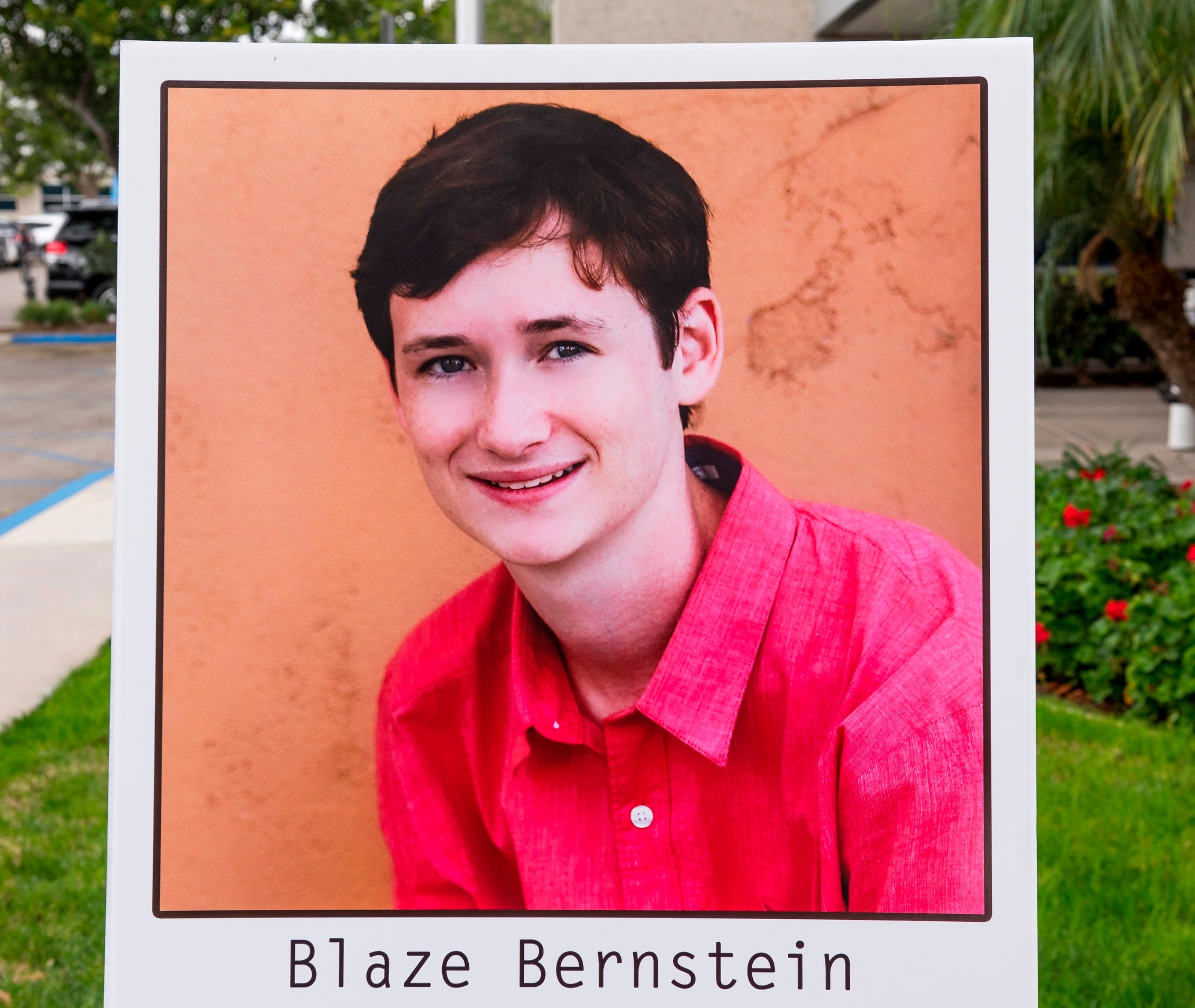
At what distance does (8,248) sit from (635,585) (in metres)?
39.0

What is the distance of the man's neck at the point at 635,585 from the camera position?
164cm

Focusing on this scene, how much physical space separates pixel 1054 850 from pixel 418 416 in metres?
2.61

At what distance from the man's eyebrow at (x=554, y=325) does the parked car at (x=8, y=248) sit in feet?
120

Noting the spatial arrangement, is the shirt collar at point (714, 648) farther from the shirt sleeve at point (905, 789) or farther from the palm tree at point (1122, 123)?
the palm tree at point (1122, 123)

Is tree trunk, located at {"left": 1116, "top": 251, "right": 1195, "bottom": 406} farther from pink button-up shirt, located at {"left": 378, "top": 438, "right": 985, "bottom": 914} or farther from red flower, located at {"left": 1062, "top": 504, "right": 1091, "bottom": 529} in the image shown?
pink button-up shirt, located at {"left": 378, "top": 438, "right": 985, "bottom": 914}

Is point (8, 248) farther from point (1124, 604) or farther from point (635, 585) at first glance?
point (635, 585)

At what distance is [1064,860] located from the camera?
3375 millimetres

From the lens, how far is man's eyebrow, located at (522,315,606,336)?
157 cm

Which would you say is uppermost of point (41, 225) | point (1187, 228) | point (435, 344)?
point (41, 225)

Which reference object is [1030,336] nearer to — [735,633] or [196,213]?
[735,633]

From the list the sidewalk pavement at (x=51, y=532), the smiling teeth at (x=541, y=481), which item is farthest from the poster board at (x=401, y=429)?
the sidewalk pavement at (x=51, y=532)

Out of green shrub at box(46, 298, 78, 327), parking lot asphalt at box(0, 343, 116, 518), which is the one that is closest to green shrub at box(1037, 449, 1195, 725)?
parking lot asphalt at box(0, 343, 116, 518)

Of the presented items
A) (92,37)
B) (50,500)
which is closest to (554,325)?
(50,500)

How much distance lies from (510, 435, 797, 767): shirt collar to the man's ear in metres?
0.09
